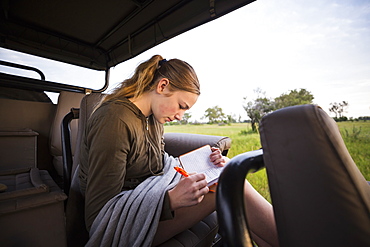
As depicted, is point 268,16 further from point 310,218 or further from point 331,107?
point 310,218

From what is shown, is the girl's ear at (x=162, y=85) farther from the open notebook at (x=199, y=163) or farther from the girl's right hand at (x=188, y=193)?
the girl's right hand at (x=188, y=193)

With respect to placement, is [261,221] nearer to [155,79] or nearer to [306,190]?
[306,190]

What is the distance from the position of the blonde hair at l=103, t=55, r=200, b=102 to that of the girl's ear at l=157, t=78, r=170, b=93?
0.02 m

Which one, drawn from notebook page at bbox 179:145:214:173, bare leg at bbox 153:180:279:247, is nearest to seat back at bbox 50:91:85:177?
notebook page at bbox 179:145:214:173

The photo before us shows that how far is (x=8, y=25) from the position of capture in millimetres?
1358

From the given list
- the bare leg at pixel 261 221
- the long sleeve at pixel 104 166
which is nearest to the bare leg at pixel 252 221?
the bare leg at pixel 261 221

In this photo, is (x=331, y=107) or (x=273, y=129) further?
(x=331, y=107)

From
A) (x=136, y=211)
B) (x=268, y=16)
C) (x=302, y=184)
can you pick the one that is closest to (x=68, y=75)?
(x=136, y=211)

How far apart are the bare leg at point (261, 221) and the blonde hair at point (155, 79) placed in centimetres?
59

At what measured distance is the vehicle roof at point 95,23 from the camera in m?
1.17

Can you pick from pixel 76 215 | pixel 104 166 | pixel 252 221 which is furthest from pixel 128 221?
pixel 252 221

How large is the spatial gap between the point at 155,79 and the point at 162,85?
0.09 metres

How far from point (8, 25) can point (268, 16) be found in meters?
1.98

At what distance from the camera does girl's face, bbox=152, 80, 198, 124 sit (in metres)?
0.94
